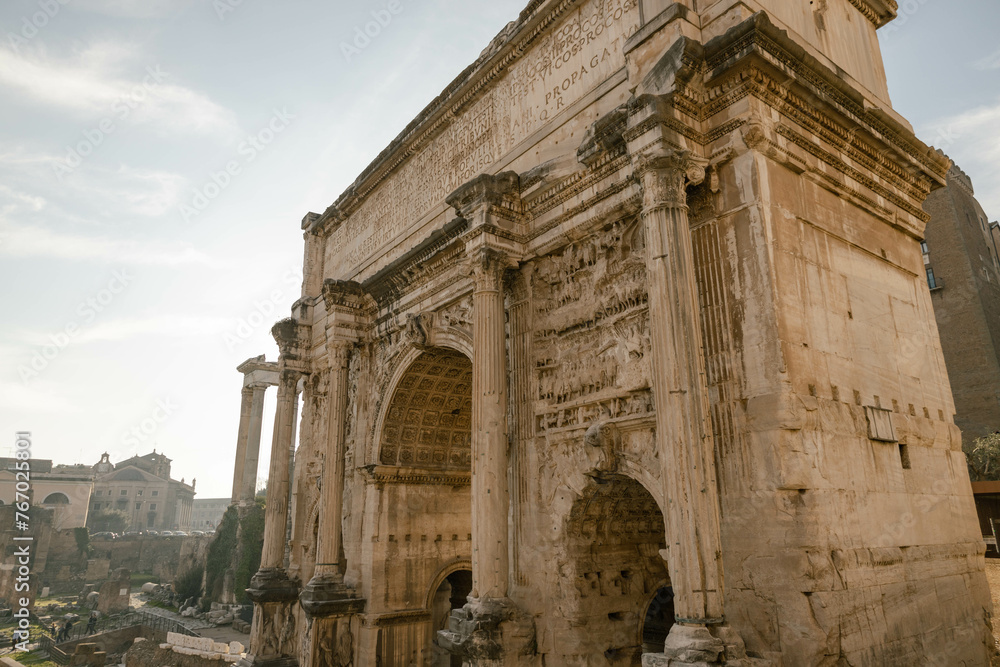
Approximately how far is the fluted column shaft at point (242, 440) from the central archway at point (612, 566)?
3144cm

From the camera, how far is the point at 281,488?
14.3 metres

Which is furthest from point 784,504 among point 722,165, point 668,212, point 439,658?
point 439,658

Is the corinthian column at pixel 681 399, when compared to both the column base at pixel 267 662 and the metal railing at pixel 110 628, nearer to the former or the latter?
the column base at pixel 267 662

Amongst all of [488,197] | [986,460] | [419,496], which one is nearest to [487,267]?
[488,197]

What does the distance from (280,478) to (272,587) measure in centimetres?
229

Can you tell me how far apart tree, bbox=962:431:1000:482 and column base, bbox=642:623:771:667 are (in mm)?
18960

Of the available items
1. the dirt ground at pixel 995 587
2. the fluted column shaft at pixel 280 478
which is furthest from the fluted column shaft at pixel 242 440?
the dirt ground at pixel 995 587

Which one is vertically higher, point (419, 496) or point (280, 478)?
point (280, 478)

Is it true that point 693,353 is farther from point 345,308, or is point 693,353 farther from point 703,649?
point 345,308

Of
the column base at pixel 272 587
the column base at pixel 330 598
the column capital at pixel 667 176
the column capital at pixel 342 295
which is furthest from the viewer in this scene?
the column base at pixel 272 587

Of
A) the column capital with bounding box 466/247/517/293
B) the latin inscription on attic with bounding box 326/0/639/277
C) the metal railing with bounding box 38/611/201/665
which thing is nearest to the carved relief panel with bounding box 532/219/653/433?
the column capital with bounding box 466/247/517/293

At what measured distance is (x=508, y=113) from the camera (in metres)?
9.98

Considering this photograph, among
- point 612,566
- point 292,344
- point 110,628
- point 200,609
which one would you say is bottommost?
point 110,628

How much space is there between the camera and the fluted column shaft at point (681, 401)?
5.30 m
